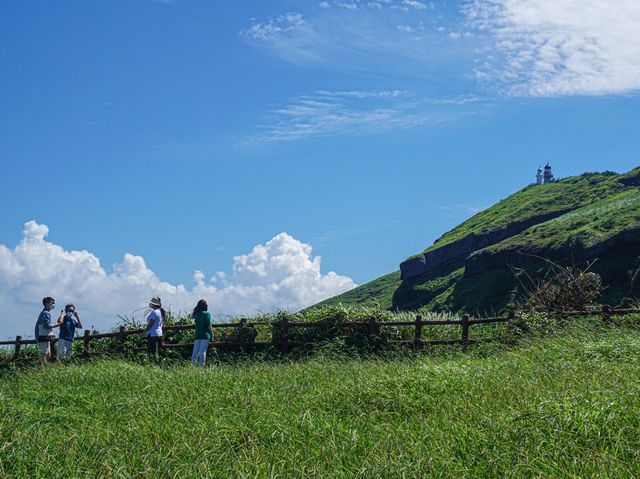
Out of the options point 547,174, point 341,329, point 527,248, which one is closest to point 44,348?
point 341,329

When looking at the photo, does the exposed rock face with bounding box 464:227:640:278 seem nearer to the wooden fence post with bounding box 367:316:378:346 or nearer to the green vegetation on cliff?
the wooden fence post with bounding box 367:316:378:346

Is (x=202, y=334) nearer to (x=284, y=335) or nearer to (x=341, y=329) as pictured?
(x=284, y=335)

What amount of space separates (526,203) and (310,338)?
99055mm

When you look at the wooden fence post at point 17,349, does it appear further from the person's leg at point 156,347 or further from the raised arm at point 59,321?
the person's leg at point 156,347

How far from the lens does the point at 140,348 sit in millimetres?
19969

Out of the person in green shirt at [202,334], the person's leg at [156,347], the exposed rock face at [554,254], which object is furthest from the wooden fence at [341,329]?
the exposed rock face at [554,254]

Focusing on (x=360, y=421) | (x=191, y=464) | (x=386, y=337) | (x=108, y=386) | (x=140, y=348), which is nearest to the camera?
(x=191, y=464)

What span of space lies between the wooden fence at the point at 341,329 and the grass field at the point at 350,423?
5.83m

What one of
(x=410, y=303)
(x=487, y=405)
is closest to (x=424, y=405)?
(x=487, y=405)

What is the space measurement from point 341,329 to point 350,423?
1072 centimetres

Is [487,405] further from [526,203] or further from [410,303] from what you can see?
[526,203]

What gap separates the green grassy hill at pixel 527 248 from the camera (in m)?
49.4

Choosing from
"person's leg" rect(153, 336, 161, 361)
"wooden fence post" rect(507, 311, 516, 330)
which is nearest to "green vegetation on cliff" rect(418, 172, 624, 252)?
"wooden fence post" rect(507, 311, 516, 330)

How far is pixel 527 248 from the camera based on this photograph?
62906mm
